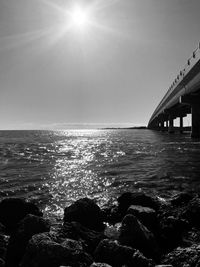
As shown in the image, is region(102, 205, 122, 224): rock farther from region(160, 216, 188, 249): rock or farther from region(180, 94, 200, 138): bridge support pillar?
region(180, 94, 200, 138): bridge support pillar

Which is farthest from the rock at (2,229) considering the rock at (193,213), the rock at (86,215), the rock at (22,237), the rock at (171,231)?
the rock at (193,213)

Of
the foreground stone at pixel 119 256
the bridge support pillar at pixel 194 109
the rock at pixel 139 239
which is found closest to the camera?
the foreground stone at pixel 119 256

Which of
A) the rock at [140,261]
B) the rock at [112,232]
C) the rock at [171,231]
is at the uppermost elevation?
the rock at [140,261]

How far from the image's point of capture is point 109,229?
338 inches

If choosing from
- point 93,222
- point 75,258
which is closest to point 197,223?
point 93,222

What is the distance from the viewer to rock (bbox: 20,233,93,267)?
5.74 m

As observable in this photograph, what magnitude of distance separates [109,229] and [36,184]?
28.8 feet

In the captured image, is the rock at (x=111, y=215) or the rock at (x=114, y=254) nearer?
the rock at (x=114, y=254)

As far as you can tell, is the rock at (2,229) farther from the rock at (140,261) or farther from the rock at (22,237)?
the rock at (140,261)

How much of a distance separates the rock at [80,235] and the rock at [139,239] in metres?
0.76

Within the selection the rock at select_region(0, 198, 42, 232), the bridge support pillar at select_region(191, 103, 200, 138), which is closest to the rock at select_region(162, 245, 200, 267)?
the rock at select_region(0, 198, 42, 232)

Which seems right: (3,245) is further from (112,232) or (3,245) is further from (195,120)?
(195,120)

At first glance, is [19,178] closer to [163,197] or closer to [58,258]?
[163,197]

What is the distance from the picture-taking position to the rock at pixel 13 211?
9445mm
